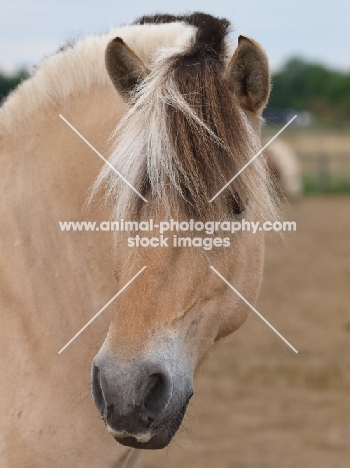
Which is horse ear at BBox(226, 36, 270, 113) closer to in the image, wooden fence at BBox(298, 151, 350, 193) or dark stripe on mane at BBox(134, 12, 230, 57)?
dark stripe on mane at BBox(134, 12, 230, 57)

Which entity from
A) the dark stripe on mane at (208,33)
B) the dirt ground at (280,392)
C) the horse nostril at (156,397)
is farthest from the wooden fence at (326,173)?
the horse nostril at (156,397)

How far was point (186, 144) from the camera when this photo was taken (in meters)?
2.27

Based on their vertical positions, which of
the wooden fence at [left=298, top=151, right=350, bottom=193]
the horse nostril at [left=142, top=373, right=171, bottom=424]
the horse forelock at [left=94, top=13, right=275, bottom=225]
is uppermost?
the horse forelock at [left=94, top=13, right=275, bottom=225]

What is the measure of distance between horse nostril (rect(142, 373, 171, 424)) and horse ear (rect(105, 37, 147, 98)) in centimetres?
119

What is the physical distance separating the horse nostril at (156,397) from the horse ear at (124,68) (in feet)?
3.90

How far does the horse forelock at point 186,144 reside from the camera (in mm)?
2268

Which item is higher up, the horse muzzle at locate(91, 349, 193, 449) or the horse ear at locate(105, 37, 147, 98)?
the horse ear at locate(105, 37, 147, 98)

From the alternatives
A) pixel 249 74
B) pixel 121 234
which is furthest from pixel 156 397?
pixel 249 74

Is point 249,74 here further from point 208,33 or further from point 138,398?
point 138,398

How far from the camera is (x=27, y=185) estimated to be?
2838mm

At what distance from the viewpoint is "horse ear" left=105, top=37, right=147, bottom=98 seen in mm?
2520

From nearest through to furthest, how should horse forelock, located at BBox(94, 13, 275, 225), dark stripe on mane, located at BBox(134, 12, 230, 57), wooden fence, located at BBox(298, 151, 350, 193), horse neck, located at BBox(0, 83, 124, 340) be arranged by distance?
horse forelock, located at BBox(94, 13, 275, 225), dark stripe on mane, located at BBox(134, 12, 230, 57), horse neck, located at BBox(0, 83, 124, 340), wooden fence, located at BBox(298, 151, 350, 193)

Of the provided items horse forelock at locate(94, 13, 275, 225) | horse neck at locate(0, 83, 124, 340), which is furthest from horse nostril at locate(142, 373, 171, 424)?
horse neck at locate(0, 83, 124, 340)

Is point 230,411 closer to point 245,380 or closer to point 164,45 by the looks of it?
point 245,380
